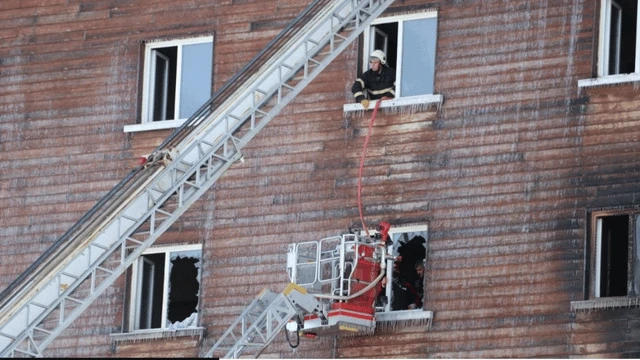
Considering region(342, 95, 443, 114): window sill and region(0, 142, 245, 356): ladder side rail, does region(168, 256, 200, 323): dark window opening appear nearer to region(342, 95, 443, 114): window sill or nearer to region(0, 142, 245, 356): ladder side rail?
region(342, 95, 443, 114): window sill

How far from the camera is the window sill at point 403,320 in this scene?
3853cm

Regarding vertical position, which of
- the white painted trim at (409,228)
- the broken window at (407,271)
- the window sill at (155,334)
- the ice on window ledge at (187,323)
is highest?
the white painted trim at (409,228)

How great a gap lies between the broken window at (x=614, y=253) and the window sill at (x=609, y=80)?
74.0 inches

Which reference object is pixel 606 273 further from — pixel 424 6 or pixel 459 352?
pixel 424 6

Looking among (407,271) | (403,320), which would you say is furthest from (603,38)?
(403,320)

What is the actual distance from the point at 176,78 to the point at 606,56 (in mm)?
7205

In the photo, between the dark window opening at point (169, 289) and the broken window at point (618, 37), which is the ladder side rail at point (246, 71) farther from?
the broken window at point (618, 37)

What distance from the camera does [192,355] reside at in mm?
39844

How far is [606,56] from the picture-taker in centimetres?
3862

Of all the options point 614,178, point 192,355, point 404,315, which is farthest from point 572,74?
point 192,355

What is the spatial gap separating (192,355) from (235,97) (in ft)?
16.2

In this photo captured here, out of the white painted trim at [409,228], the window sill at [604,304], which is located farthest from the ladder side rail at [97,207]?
the window sill at [604,304]

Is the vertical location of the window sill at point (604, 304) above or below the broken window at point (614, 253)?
below

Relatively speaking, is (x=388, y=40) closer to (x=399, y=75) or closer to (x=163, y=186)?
(x=399, y=75)
